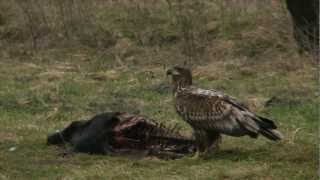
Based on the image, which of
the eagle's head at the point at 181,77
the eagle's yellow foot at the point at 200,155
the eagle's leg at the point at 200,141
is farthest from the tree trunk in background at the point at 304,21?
the eagle's yellow foot at the point at 200,155

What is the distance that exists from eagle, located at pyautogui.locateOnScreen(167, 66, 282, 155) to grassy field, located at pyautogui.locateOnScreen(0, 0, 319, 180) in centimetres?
22

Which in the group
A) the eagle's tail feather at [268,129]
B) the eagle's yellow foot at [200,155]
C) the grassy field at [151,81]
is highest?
the eagle's tail feather at [268,129]

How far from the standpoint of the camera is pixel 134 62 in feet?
56.2

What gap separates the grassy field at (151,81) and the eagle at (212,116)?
0.72 feet

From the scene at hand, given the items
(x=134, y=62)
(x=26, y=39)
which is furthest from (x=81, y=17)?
(x=134, y=62)

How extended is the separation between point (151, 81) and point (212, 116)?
633cm

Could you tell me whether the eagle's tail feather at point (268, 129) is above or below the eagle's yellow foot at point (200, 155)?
above

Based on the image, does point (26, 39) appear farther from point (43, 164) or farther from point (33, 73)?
point (43, 164)

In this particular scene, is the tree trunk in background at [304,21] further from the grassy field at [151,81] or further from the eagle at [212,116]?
the eagle at [212,116]

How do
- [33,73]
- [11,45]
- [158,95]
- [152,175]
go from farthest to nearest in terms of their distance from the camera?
[11,45] → [33,73] → [158,95] → [152,175]

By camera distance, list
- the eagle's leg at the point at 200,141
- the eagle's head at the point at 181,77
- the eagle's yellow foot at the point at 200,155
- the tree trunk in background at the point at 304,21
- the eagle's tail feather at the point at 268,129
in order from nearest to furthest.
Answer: the eagle's tail feather at the point at 268,129
the eagle's yellow foot at the point at 200,155
the eagle's leg at the point at 200,141
the eagle's head at the point at 181,77
the tree trunk in background at the point at 304,21

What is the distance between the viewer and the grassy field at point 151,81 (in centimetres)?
832

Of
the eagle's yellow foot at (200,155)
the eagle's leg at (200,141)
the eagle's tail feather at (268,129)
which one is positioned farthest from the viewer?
→ the eagle's leg at (200,141)

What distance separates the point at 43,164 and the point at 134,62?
341 inches
